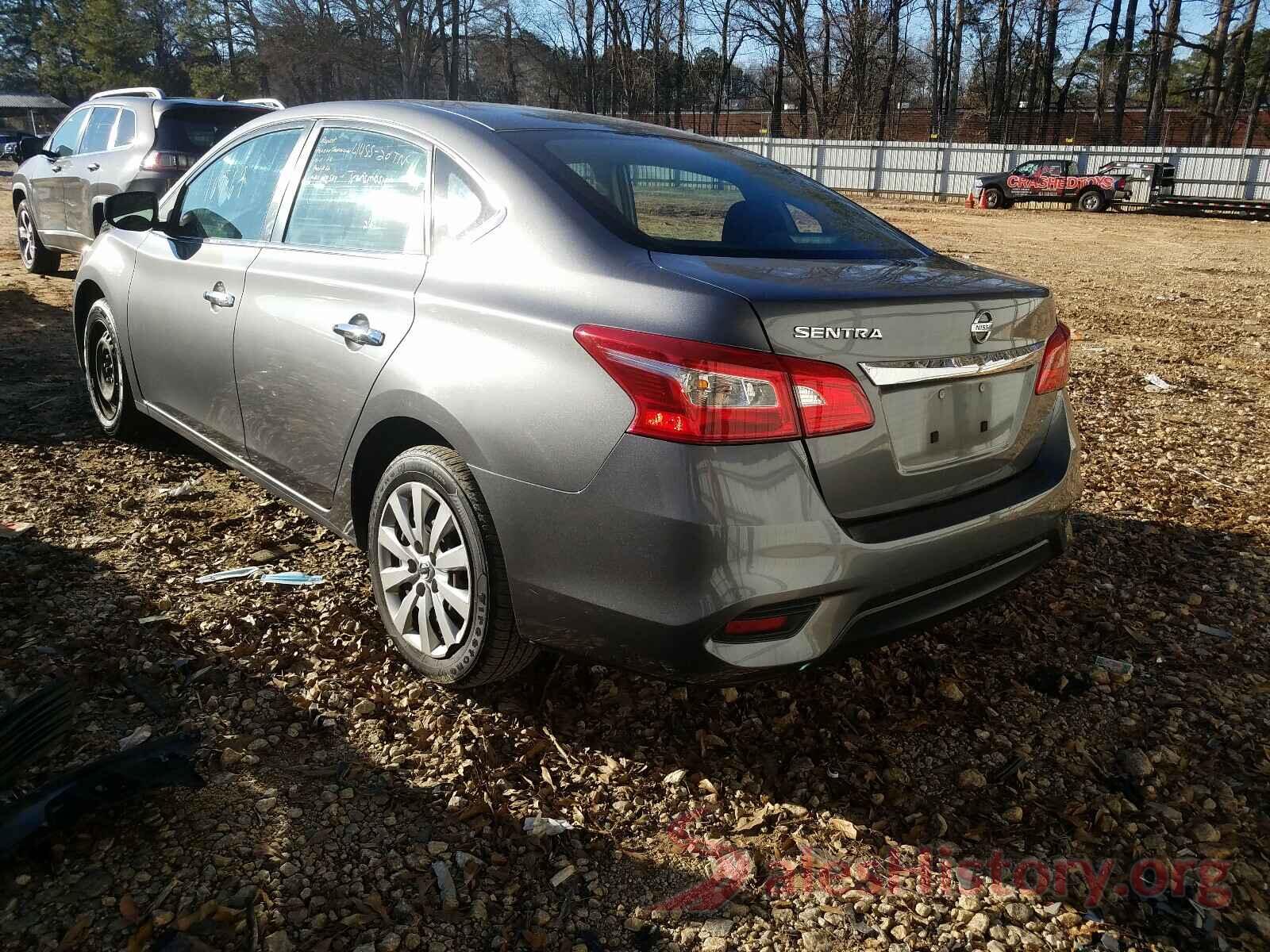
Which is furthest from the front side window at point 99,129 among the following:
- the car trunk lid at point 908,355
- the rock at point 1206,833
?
the rock at point 1206,833

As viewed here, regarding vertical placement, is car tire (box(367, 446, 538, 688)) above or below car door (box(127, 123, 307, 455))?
below

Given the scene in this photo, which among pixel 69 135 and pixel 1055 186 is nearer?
pixel 69 135

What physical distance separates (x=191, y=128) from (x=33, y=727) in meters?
7.80

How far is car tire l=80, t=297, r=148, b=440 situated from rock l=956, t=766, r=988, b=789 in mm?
3864

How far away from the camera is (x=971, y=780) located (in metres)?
2.60

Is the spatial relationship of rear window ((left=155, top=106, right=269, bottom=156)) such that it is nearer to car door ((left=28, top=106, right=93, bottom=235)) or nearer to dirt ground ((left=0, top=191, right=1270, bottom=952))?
car door ((left=28, top=106, right=93, bottom=235))

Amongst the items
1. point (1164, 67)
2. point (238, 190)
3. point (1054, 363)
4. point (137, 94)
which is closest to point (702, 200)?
point (1054, 363)

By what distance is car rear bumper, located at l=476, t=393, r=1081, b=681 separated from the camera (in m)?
2.14

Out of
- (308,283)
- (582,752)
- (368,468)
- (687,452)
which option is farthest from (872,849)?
(308,283)

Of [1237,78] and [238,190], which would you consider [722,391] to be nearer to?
[238,190]

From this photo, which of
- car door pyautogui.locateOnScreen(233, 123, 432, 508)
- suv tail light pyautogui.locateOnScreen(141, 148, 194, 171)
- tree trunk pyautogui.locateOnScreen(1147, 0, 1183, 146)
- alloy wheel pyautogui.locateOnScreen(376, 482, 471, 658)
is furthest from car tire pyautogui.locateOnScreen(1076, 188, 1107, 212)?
alloy wheel pyautogui.locateOnScreen(376, 482, 471, 658)

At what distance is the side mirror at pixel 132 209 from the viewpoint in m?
4.27

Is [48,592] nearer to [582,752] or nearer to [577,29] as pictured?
[582,752]

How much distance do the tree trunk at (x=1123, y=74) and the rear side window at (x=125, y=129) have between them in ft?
146
